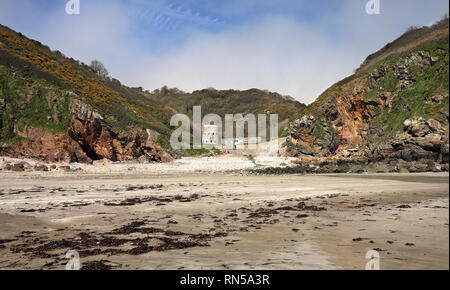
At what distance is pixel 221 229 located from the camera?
29.3 ft

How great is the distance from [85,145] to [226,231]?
1352 inches

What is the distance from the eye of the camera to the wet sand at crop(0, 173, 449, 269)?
5.43 m

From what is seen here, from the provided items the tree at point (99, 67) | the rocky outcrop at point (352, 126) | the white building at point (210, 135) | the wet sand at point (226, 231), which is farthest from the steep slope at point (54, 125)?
the tree at point (99, 67)

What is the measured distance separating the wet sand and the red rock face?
63.8 ft

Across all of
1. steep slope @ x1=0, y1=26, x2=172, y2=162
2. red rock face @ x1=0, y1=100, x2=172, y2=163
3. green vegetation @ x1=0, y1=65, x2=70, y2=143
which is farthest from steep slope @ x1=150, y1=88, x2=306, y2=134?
green vegetation @ x1=0, y1=65, x2=70, y2=143

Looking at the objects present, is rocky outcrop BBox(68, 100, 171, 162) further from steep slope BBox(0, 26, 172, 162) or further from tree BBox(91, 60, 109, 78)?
tree BBox(91, 60, 109, 78)

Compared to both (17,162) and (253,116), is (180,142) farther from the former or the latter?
(253,116)

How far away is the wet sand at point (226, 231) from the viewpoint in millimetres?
5426

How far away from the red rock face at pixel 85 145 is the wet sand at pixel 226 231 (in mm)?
19453

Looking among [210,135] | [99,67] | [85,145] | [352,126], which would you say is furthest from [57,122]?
[99,67]

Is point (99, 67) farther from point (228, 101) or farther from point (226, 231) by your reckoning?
point (226, 231)

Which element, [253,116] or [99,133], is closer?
[99,133]
